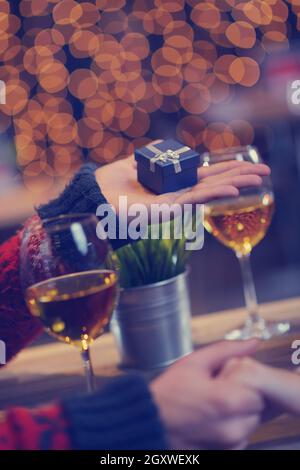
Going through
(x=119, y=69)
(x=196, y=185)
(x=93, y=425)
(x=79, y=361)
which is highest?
(x=119, y=69)

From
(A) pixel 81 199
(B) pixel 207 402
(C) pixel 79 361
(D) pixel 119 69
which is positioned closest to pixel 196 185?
(A) pixel 81 199

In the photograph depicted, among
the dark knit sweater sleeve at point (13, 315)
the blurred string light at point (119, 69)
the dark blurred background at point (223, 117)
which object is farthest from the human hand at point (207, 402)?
the blurred string light at point (119, 69)

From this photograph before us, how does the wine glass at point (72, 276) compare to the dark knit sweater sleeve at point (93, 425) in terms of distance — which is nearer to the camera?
→ the dark knit sweater sleeve at point (93, 425)

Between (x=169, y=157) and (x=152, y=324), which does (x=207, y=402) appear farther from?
(x=169, y=157)

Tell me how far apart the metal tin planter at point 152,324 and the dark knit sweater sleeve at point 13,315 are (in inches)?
5.3

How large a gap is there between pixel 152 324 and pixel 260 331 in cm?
15

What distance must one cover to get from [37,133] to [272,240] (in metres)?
1.46

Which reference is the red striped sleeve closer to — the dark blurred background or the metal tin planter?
the metal tin planter

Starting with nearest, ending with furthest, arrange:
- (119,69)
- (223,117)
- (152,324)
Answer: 1. (152,324)
2. (223,117)
3. (119,69)

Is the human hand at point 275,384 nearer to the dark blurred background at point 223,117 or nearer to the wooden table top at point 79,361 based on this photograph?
the wooden table top at point 79,361

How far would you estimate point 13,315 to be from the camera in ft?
2.98

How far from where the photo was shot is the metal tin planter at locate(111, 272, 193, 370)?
0.82 meters

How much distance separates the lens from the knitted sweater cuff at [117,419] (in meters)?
0.51

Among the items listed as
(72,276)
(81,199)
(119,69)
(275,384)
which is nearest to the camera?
(275,384)
